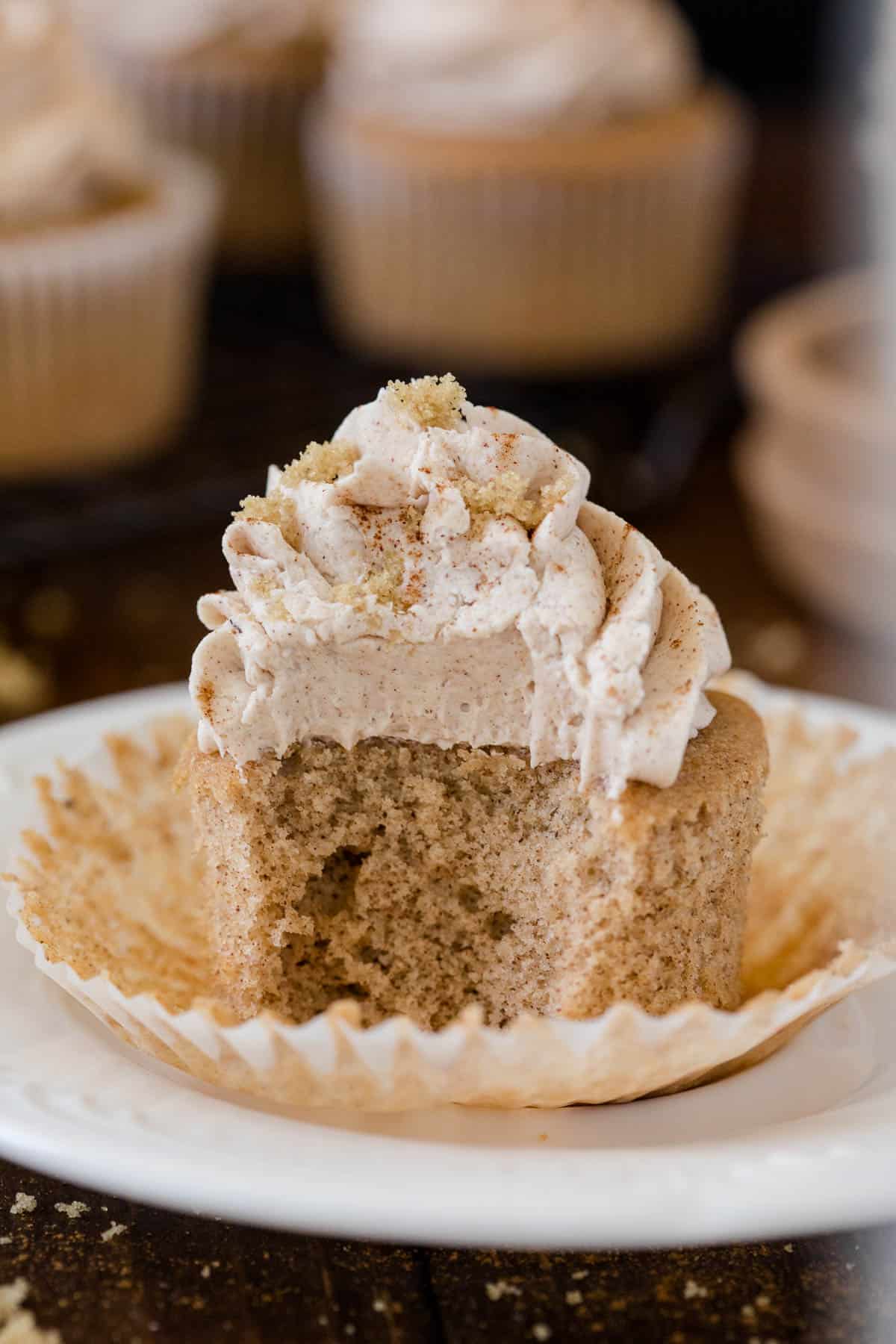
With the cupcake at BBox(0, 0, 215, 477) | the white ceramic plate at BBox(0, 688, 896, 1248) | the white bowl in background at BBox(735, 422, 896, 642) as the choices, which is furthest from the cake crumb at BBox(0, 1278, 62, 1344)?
the white bowl in background at BBox(735, 422, 896, 642)

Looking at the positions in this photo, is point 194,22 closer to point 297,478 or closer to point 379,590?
point 297,478

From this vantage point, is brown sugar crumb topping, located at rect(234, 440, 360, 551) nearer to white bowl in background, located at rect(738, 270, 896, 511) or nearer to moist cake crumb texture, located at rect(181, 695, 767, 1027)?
moist cake crumb texture, located at rect(181, 695, 767, 1027)

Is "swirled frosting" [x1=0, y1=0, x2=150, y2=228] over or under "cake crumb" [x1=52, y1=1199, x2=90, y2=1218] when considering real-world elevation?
over

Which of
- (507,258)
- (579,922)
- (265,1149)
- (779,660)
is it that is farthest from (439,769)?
(507,258)

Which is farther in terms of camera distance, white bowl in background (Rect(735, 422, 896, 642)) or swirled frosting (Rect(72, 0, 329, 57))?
swirled frosting (Rect(72, 0, 329, 57))

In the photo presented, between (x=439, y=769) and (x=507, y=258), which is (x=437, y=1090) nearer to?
(x=439, y=769)

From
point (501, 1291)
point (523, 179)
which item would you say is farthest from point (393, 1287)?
point (523, 179)

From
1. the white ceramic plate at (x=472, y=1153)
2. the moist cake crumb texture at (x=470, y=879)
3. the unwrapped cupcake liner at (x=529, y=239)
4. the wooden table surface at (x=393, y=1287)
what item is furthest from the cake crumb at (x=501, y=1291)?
the unwrapped cupcake liner at (x=529, y=239)
